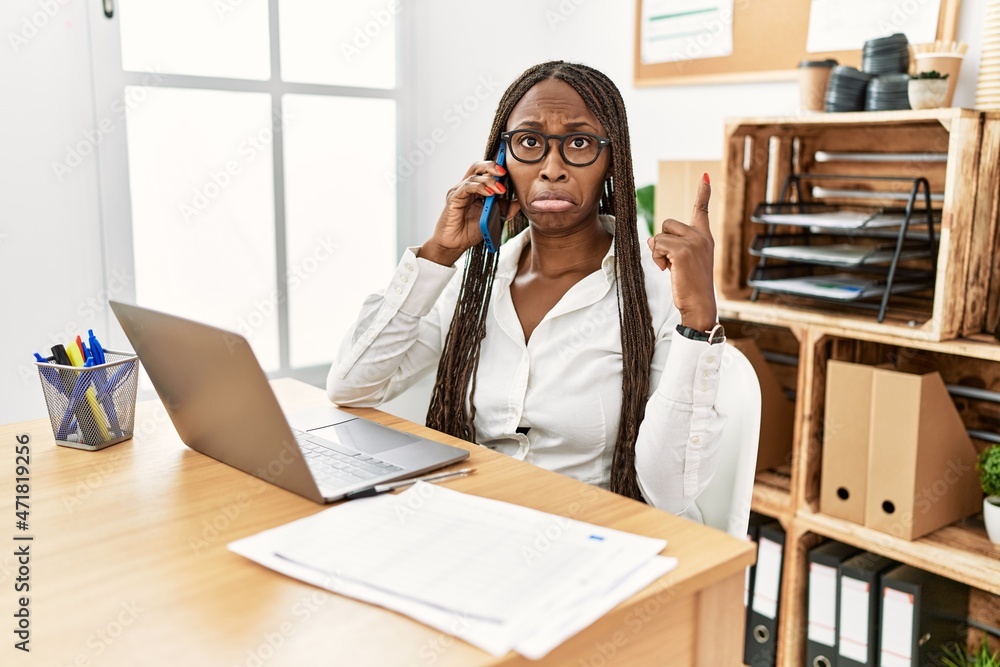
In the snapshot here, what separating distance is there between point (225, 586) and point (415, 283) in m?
0.72

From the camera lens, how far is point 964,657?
73.9 inches

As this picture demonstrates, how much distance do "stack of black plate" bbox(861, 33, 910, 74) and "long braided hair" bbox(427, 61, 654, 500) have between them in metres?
0.72

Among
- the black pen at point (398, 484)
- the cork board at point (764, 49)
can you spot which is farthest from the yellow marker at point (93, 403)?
the cork board at point (764, 49)

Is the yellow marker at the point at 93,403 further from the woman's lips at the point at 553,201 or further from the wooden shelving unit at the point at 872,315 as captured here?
the wooden shelving unit at the point at 872,315

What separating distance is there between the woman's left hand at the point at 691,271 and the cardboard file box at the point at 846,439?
0.77 meters

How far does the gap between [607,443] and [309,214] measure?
5.68 ft

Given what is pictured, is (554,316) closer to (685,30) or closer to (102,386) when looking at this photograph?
(102,386)

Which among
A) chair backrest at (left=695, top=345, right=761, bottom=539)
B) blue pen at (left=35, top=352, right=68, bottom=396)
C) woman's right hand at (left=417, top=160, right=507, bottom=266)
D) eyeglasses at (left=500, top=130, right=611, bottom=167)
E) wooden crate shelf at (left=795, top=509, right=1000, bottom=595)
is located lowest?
wooden crate shelf at (left=795, top=509, right=1000, bottom=595)

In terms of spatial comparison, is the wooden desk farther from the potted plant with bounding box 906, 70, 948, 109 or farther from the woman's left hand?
the potted plant with bounding box 906, 70, 948, 109

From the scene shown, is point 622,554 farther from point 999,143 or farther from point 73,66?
point 73,66

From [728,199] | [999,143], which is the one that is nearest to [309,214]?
[728,199]

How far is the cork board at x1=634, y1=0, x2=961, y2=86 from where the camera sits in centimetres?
206

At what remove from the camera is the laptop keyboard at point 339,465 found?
99 cm

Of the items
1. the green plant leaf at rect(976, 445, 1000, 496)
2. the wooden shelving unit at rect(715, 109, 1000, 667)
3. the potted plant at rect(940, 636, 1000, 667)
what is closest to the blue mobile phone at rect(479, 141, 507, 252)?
the wooden shelving unit at rect(715, 109, 1000, 667)
